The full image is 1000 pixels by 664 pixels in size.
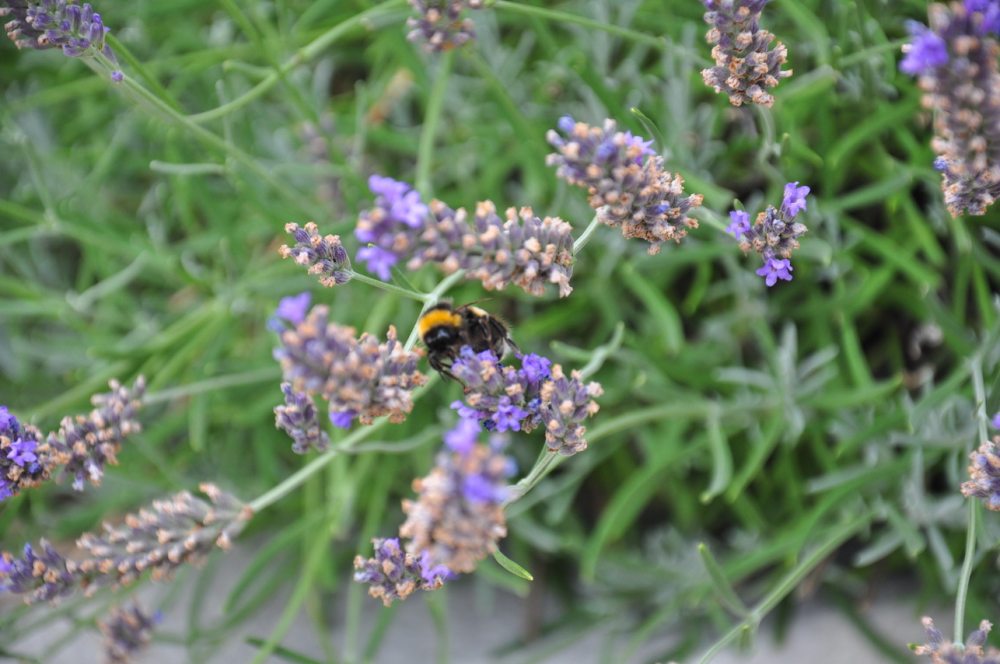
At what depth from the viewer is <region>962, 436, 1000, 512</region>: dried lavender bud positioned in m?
1.34

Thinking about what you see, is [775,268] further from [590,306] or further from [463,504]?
[590,306]

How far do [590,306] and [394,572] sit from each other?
1299 millimetres

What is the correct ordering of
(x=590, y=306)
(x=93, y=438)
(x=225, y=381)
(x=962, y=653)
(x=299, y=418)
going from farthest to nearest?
(x=590, y=306) < (x=225, y=381) < (x=93, y=438) < (x=299, y=418) < (x=962, y=653)

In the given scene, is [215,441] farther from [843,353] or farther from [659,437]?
[843,353]

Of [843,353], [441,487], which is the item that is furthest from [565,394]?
[843,353]

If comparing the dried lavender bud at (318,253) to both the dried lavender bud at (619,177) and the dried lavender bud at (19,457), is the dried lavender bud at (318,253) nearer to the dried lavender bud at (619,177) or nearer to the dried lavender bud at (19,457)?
the dried lavender bud at (619,177)

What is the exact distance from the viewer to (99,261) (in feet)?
8.22

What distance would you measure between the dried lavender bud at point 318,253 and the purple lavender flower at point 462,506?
17.1 inches

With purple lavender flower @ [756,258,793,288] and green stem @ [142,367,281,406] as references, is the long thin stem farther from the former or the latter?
green stem @ [142,367,281,406]

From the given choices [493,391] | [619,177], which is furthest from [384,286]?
[619,177]

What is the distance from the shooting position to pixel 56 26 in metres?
1.43

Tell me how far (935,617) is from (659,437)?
83 centimetres

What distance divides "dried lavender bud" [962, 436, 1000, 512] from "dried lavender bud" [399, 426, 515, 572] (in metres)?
0.79

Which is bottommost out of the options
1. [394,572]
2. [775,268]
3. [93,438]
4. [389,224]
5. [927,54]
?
[394,572]
